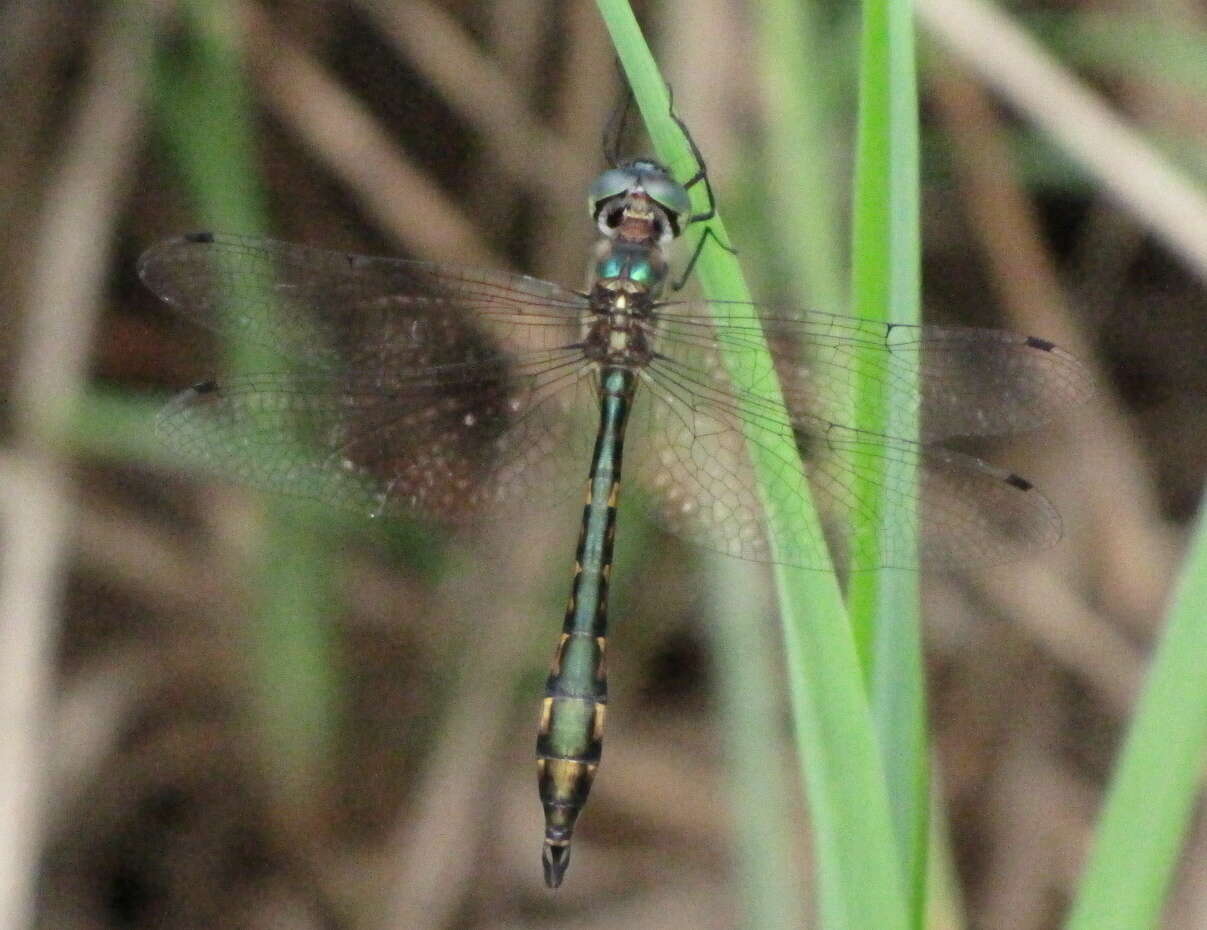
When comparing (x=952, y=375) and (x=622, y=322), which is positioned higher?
(x=622, y=322)

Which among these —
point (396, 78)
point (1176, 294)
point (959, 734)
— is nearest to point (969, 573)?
point (959, 734)

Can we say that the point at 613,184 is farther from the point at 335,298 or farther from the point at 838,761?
the point at 838,761

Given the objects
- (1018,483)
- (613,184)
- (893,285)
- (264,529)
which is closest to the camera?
(893,285)

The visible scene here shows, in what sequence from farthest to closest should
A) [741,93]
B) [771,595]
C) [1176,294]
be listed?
[1176,294] < [741,93] < [771,595]

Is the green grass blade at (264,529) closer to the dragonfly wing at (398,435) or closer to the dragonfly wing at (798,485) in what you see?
the dragonfly wing at (398,435)

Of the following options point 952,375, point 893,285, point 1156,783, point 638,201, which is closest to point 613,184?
point 638,201

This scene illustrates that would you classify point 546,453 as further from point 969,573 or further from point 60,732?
point 60,732

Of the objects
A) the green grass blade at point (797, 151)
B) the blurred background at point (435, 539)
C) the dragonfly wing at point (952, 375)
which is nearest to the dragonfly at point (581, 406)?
the dragonfly wing at point (952, 375)
